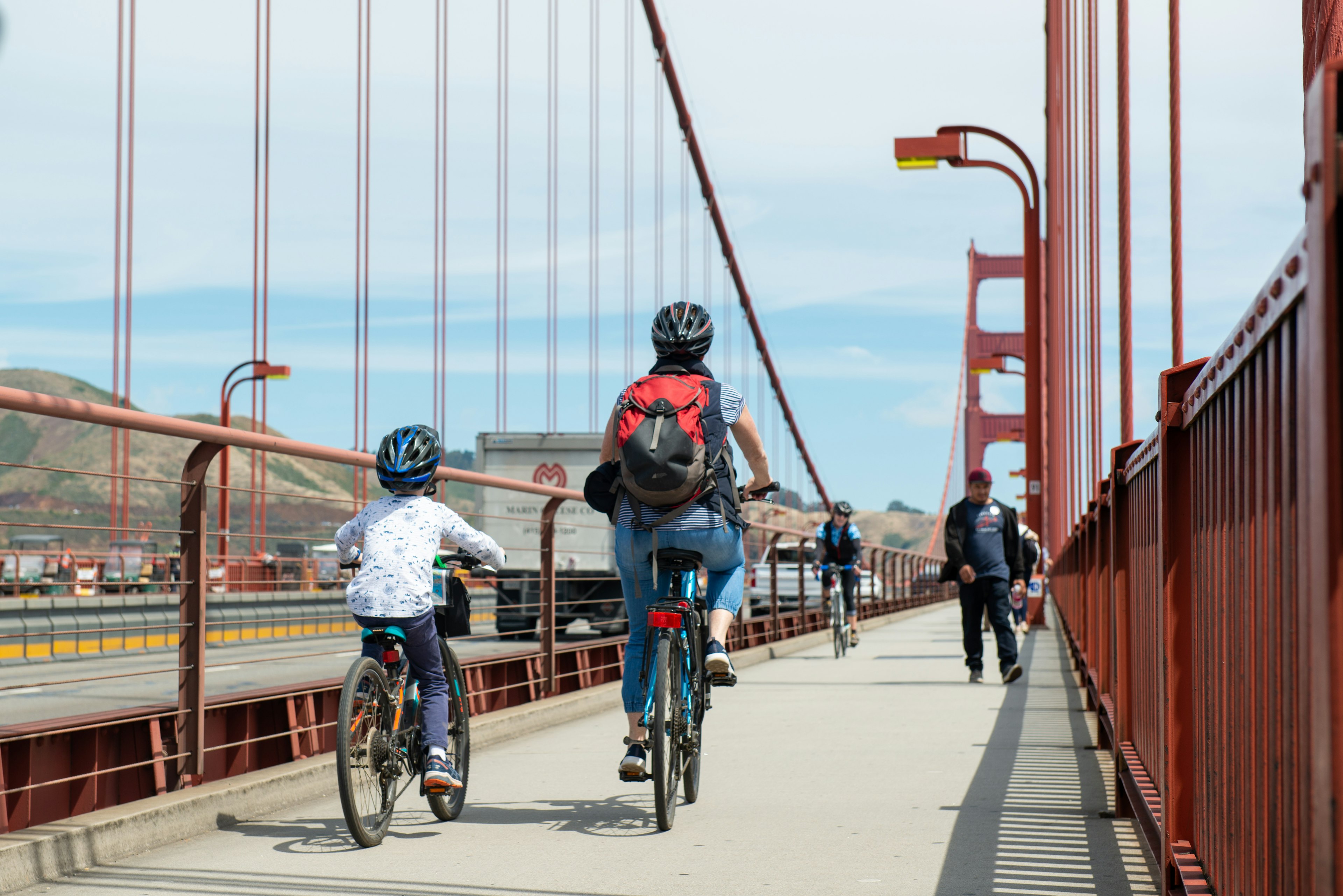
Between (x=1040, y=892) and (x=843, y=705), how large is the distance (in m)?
4.79

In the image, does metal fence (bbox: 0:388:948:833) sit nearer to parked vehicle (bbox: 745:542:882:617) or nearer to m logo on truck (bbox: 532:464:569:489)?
parked vehicle (bbox: 745:542:882:617)

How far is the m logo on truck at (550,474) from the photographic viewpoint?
63.1 ft

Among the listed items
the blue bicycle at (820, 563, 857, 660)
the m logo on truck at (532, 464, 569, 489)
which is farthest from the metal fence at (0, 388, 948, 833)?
the m logo on truck at (532, 464, 569, 489)

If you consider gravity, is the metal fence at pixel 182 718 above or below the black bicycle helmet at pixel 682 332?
below

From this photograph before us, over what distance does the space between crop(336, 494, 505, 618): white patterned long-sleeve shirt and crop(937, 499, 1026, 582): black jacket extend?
5.96 meters

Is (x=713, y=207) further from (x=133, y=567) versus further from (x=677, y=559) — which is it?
(x=677, y=559)

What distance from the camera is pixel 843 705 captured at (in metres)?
8.26

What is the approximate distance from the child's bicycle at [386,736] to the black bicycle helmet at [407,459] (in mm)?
291

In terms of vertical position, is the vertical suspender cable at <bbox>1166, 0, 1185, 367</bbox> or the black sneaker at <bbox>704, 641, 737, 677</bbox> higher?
the vertical suspender cable at <bbox>1166, 0, 1185, 367</bbox>

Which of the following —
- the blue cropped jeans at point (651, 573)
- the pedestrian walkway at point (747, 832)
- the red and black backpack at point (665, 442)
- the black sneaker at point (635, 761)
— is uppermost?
the red and black backpack at point (665, 442)

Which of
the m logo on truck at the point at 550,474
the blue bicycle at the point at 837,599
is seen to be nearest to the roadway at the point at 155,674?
the blue bicycle at the point at 837,599

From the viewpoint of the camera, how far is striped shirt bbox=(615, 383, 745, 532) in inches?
173

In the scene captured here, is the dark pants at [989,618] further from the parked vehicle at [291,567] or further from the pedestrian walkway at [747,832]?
the parked vehicle at [291,567]

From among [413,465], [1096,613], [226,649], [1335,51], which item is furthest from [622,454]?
[226,649]
